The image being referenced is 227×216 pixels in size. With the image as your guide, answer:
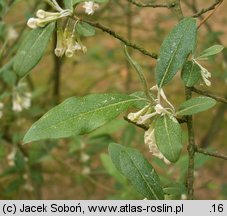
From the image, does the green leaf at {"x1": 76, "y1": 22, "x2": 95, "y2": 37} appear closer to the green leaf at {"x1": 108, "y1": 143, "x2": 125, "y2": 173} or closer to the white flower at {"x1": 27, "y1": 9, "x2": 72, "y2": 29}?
the white flower at {"x1": 27, "y1": 9, "x2": 72, "y2": 29}

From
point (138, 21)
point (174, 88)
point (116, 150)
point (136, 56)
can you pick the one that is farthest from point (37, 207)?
point (136, 56)

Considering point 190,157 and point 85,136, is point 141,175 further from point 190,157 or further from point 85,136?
point 85,136

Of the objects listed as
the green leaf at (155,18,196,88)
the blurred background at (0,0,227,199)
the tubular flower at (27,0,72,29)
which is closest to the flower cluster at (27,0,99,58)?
the tubular flower at (27,0,72,29)

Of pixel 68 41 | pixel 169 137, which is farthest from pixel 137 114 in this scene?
pixel 68 41

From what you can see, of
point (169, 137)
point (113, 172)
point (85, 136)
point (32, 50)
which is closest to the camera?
point (169, 137)

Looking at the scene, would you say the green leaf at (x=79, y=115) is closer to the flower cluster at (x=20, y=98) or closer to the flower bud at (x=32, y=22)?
the flower bud at (x=32, y=22)

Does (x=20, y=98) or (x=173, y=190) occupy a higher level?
(x=173, y=190)

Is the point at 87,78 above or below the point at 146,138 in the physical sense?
below

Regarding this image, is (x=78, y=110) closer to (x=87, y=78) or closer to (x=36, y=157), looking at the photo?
(x=36, y=157)
